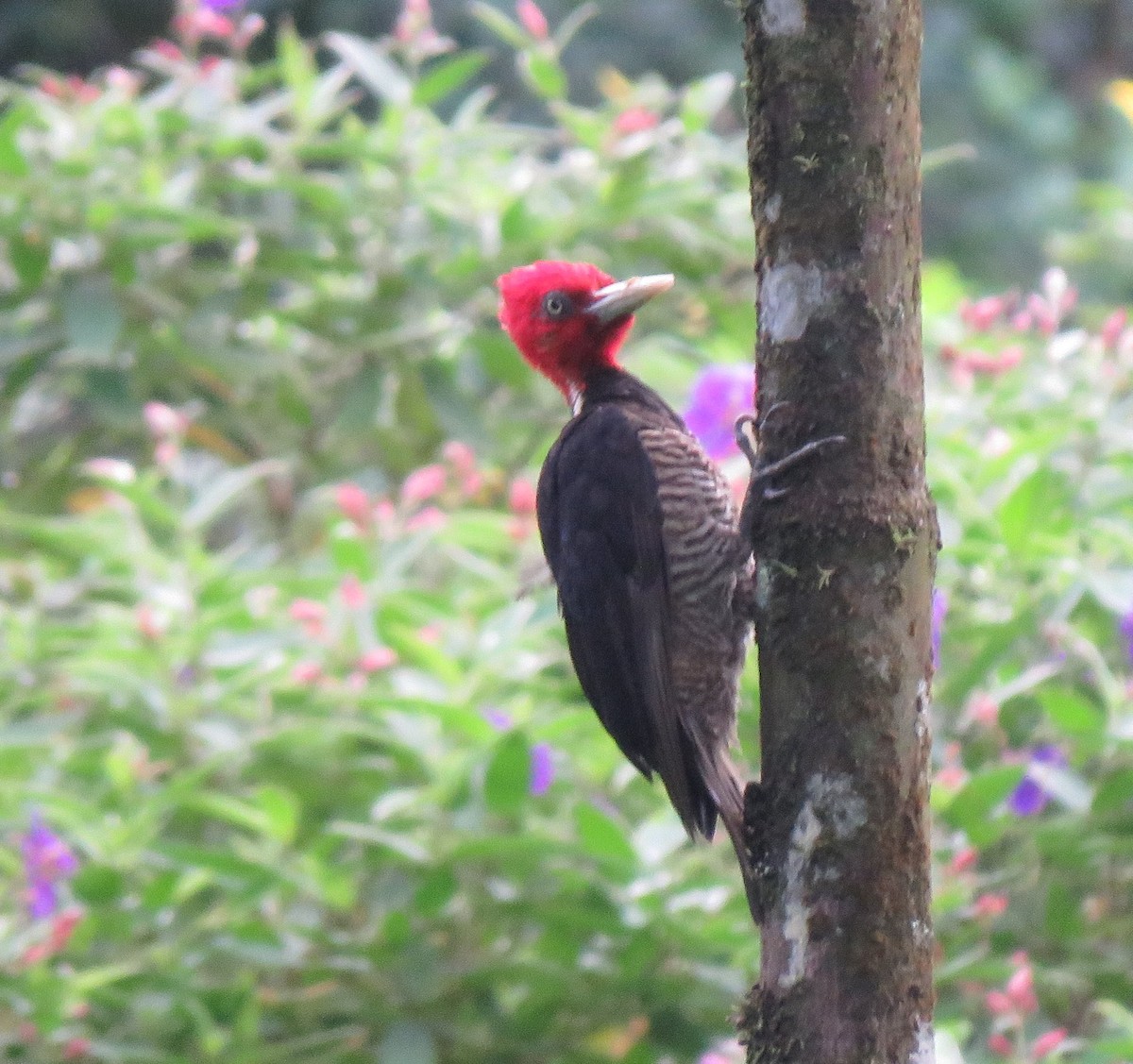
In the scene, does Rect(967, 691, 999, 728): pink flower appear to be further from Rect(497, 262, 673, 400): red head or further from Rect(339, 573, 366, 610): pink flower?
Rect(339, 573, 366, 610): pink flower

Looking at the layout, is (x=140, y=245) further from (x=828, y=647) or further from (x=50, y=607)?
(x=828, y=647)

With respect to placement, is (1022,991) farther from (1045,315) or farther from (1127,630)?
(1045,315)

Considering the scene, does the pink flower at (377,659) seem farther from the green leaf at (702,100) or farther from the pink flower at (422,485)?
the green leaf at (702,100)

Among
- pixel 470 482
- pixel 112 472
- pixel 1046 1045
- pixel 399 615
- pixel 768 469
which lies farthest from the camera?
pixel 470 482

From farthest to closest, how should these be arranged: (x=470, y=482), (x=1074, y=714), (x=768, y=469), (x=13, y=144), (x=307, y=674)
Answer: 1. (x=470, y=482)
2. (x=13, y=144)
3. (x=307, y=674)
4. (x=1074, y=714)
5. (x=768, y=469)

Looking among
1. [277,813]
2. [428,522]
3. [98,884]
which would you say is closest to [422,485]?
[428,522]

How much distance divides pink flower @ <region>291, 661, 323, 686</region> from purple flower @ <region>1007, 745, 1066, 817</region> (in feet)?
3.95

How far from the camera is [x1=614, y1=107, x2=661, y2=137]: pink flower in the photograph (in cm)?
393

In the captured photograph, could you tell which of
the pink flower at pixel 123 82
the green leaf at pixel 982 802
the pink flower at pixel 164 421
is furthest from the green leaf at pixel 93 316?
the green leaf at pixel 982 802

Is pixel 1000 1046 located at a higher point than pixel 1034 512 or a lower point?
lower

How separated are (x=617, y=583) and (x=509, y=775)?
0.38 m

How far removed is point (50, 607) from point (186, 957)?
113 cm

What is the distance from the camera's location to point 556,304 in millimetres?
3199

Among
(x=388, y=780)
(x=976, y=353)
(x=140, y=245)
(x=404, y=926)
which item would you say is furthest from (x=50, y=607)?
(x=976, y=353)
